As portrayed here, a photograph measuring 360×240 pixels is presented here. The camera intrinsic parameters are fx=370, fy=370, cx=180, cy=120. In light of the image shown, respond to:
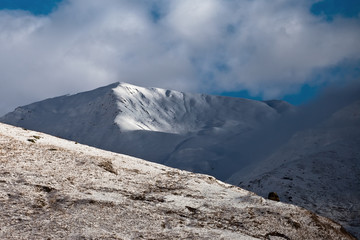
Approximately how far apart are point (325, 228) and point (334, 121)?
13597 cm

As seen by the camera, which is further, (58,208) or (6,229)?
(58,208)

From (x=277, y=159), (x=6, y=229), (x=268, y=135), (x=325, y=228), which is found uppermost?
(x=268, y=135)

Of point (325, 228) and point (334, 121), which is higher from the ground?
point (334, 121)

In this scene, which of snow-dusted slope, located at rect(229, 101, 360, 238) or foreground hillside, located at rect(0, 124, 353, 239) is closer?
foreground hillside, located at rect(0, 124, 353, 239)

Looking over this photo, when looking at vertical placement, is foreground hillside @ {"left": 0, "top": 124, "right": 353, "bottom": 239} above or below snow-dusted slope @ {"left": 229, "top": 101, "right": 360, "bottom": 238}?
below

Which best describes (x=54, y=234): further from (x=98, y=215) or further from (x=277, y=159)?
(x=277, y=159)

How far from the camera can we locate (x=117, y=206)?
21281mm

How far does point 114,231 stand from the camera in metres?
18.2

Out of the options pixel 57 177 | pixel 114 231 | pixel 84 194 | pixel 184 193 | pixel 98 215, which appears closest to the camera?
pixel 114 231

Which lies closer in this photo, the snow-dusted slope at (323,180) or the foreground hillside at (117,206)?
the foreground hillside at (117,206)

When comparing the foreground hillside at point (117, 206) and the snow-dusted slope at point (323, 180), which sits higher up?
the snow-dusted slope at point (323, 180)

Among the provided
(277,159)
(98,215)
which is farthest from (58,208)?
(277,159)

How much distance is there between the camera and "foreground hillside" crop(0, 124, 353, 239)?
18.4 m

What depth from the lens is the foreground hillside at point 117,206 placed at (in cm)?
1836
